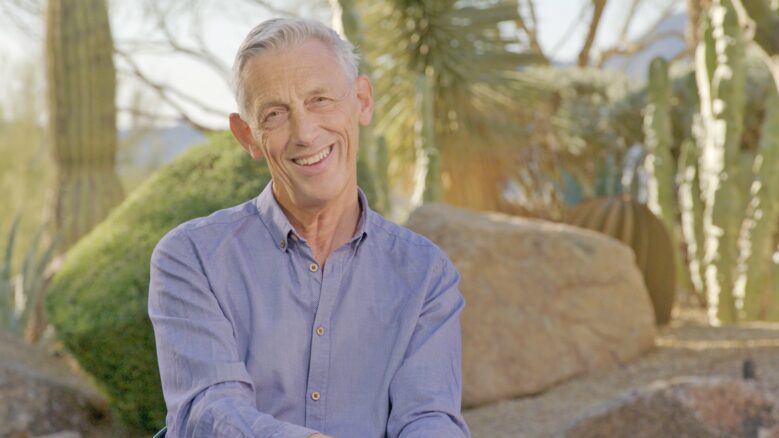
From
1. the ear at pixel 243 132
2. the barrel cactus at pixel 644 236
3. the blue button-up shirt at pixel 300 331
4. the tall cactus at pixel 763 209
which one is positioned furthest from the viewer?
the barrel cactus at pixel 644 236

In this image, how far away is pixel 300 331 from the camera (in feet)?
6.72

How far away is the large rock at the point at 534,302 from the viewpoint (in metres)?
5.39

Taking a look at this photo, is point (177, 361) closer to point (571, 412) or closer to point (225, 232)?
point (225, 232)

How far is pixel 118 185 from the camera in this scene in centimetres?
755

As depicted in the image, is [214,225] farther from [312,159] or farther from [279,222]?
[312,159]

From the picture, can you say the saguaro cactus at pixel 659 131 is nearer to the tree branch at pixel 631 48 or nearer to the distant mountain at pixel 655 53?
the distant mountain at pixel 655 53

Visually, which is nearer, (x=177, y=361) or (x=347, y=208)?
(x=177, y=361)

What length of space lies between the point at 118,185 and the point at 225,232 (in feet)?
18.7

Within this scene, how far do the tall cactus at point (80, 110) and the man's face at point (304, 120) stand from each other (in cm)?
556

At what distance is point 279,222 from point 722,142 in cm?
490

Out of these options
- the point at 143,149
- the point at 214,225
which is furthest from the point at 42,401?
the point at 143,149

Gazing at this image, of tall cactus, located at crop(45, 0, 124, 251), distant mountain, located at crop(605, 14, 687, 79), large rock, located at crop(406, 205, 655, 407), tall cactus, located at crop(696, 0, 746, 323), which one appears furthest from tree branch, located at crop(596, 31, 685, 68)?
large rock, located at crop(406, 205, 655, 407)

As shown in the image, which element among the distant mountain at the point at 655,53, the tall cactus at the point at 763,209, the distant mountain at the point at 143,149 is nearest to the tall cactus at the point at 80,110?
the tall cactus at the point at 763,209

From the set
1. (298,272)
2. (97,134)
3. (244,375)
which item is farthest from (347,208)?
(97,134)
